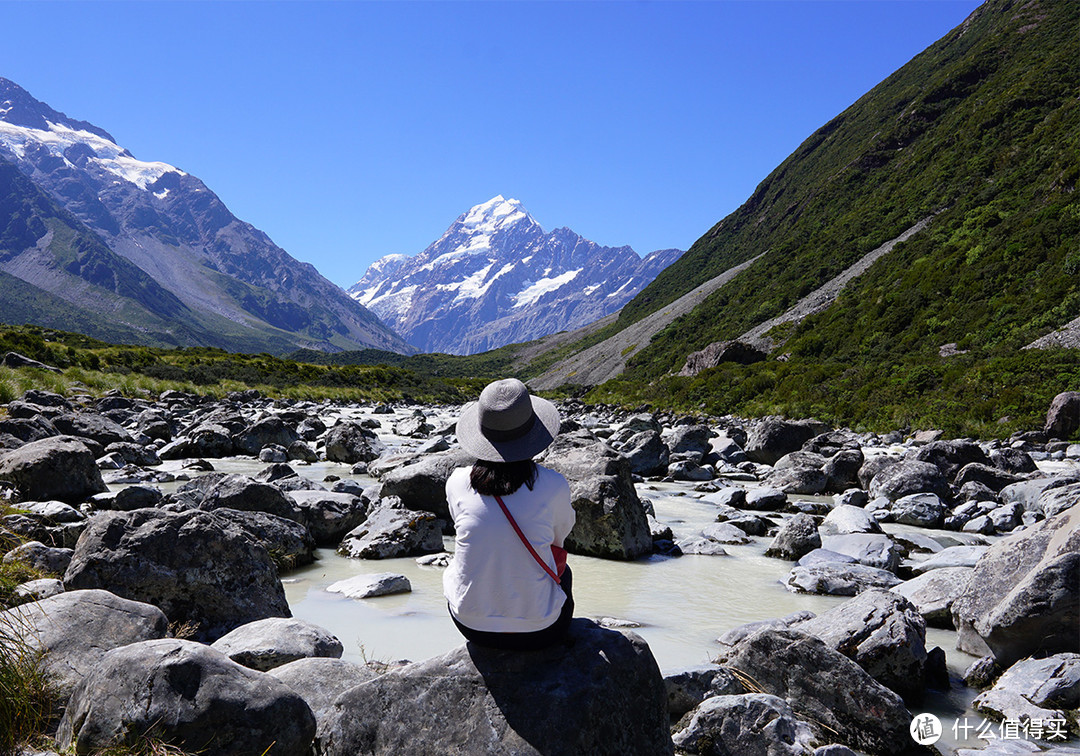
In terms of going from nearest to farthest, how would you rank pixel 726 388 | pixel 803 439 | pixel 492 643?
pixel 492 643 < pixel 803 439 < pixel 726 388

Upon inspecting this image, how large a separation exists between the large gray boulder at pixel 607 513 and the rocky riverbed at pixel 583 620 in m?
0.04

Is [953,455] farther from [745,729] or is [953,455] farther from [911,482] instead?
[745,729]

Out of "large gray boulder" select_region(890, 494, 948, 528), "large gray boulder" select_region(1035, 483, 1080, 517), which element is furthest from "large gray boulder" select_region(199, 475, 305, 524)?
"large gray boulder" select_region(1035, 483, 1080, 517)

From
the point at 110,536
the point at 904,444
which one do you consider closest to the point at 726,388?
the point at 904,444

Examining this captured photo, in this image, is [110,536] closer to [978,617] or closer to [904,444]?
[978,617]

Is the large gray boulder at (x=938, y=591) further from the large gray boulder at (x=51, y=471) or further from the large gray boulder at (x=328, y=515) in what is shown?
the large gray boulder at (x=51, y=471)

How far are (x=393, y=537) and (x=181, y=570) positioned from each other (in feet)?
12.6

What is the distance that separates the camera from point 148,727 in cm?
334

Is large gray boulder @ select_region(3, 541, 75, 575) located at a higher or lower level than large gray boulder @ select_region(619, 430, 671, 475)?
higher

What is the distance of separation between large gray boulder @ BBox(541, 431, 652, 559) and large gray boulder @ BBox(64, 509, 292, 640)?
4.55m

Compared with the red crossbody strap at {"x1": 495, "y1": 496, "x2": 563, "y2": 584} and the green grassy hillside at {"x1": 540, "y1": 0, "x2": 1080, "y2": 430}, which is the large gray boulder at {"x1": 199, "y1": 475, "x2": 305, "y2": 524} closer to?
the red crossbody strap at {"x1": 495, "y1": 496, "x2": 563, "y2": 584}

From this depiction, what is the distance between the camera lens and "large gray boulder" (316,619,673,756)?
327 centimetres

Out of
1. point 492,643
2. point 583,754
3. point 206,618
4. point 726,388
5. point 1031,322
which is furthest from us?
point 726,388

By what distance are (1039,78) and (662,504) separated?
6429cm
